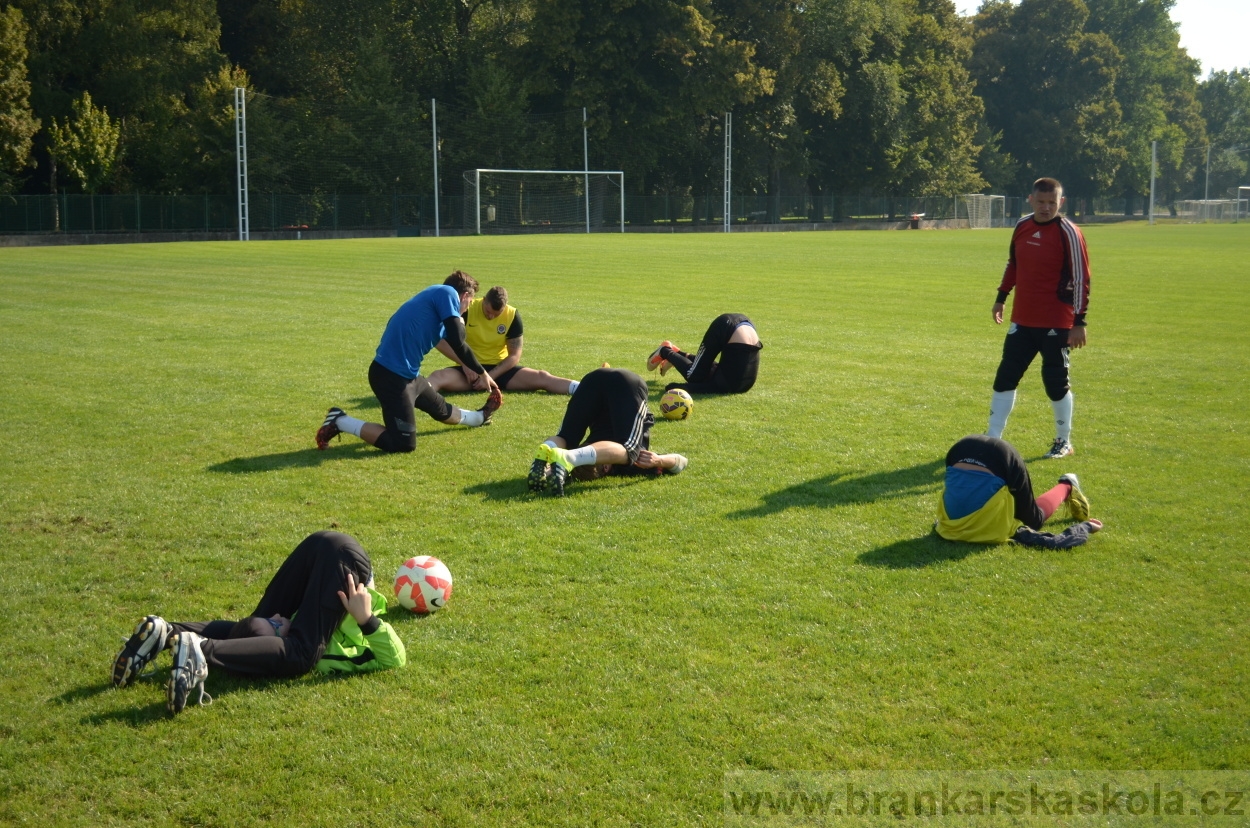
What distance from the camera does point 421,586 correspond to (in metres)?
5.77

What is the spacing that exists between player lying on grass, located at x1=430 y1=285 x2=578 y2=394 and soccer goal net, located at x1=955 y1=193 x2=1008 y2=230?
79.5m

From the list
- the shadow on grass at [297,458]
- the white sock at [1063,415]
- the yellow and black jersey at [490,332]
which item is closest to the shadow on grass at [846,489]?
the white sock at [1063,415]

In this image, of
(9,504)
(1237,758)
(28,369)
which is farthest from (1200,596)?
(28,369)

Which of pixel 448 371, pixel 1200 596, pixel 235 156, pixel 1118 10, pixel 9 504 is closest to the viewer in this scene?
pixel 1200 596

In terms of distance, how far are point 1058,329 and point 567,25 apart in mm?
59030

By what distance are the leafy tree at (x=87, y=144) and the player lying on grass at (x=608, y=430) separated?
1988 inches

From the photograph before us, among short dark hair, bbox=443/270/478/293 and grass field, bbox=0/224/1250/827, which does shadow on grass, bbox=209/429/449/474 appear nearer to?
grass field, bbox=0/224/1250/827

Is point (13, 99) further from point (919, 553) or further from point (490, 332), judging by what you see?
point (919, 553)

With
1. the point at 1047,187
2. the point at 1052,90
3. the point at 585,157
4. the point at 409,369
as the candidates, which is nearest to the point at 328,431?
the point at 409,369

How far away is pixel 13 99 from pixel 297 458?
160ft

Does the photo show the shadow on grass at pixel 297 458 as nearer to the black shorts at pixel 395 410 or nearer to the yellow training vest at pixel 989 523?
the black shorts at pixel 395 410

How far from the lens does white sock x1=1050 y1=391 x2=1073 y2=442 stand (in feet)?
29.6

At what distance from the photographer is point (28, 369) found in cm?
1318

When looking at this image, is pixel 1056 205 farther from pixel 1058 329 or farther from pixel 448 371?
pixel 448 371
